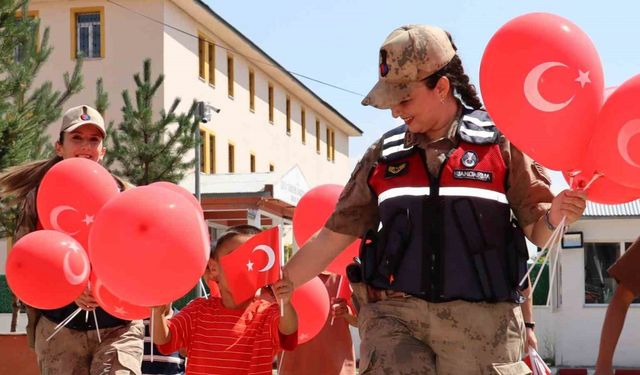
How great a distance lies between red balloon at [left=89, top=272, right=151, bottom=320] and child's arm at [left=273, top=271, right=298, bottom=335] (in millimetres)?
818

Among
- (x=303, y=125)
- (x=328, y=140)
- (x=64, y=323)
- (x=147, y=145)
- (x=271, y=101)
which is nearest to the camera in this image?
(x=64, y=323)

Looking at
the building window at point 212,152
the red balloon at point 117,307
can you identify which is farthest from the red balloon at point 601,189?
the building window at point 212,152

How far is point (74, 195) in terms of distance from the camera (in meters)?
6.02

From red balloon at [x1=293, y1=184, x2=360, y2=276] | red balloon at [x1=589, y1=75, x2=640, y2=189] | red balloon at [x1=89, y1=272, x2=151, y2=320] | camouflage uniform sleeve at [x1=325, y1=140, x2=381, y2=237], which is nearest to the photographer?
red balloon at [x1=589, y1=75, x2=640, y2=189]

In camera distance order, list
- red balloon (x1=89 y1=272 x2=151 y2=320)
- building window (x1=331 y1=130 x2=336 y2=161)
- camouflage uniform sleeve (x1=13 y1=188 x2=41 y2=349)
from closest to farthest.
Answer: red balloon (x1=89 y1=272 x2=151 y2=320) → camouflage uniform sleeve (x1=13 y1=188 x2=41 y2=349) → building window (x1=331 y1=130 x2=336 y2=161)

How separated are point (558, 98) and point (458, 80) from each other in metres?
0.53

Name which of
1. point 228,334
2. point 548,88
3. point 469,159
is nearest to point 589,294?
point 228,334

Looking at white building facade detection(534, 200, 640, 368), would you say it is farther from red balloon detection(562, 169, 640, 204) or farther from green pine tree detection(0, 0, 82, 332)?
red balloon detection(562, 169, 640, 204)

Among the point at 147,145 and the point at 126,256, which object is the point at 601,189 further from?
the point at 147,145

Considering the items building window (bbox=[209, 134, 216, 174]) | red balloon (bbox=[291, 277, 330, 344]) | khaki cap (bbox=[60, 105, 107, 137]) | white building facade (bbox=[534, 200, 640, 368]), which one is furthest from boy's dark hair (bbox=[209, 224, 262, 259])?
building window (bbox=[209, 134, 216, 174])

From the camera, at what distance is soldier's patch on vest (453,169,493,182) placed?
4.09 meters

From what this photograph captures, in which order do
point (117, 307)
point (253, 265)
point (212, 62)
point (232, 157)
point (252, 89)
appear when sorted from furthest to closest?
point (252, 89)
point (232, 157)
point (212, 62)
point (117, 307)
point (253, 265)

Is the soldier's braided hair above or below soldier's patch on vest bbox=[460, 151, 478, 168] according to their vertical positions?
above

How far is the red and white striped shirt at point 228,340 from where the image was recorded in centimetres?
545
